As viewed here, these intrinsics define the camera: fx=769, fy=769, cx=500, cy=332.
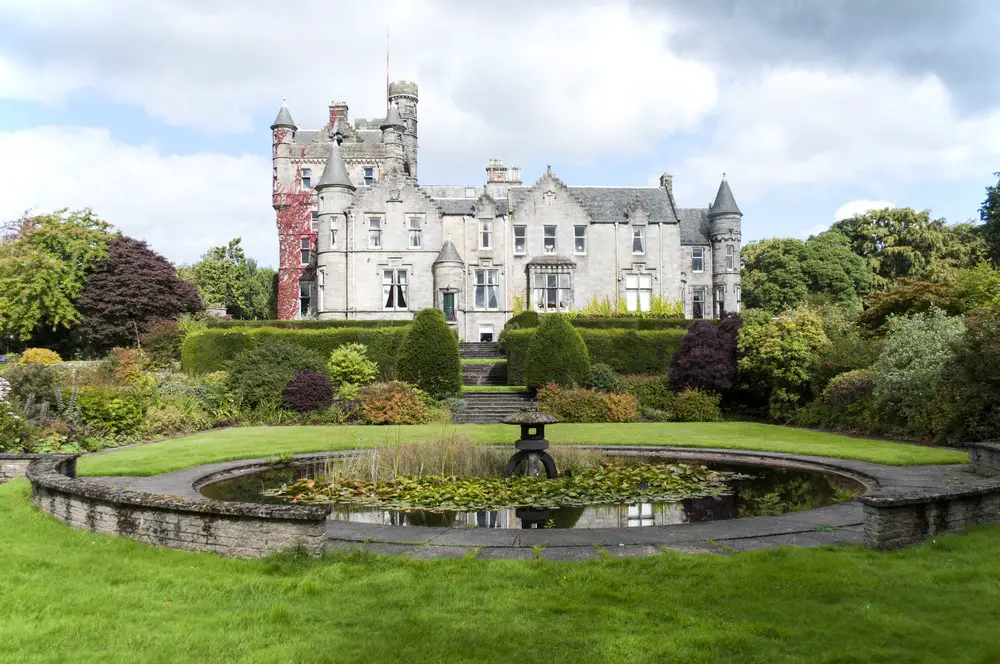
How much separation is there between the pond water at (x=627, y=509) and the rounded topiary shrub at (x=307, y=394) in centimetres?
1203

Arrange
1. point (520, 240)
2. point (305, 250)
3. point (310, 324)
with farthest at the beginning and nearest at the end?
point (305, 250) < point (520, 240) < point (310, 324)

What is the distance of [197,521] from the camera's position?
7285 mm

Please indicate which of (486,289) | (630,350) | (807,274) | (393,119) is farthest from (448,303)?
(807,274)

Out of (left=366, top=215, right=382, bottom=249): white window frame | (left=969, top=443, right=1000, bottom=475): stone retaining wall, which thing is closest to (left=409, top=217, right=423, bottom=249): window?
(left=366, top=215, right=382, bottom=249): white window frame

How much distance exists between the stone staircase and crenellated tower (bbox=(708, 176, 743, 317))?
22.3m

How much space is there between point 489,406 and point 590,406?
13.2ft

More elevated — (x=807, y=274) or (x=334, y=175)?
(x=334, y=175)

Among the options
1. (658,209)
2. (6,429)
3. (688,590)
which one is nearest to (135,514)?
(688,590)

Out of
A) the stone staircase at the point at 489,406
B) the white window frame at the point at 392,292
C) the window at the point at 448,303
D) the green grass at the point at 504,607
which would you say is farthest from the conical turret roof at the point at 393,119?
the green grass at the point at 504,607

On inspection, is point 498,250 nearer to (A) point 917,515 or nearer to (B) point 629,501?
(B) point 629,501

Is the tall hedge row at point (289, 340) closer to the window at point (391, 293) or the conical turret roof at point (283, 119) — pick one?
the window at point (391, 293)

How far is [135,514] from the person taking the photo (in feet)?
25.5

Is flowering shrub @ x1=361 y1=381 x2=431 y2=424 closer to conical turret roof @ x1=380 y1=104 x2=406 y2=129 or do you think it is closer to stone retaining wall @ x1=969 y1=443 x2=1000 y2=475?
stone retaining wall @ x1=969 y1=443 x2=1000 y2=475

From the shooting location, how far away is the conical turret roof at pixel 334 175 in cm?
4394
